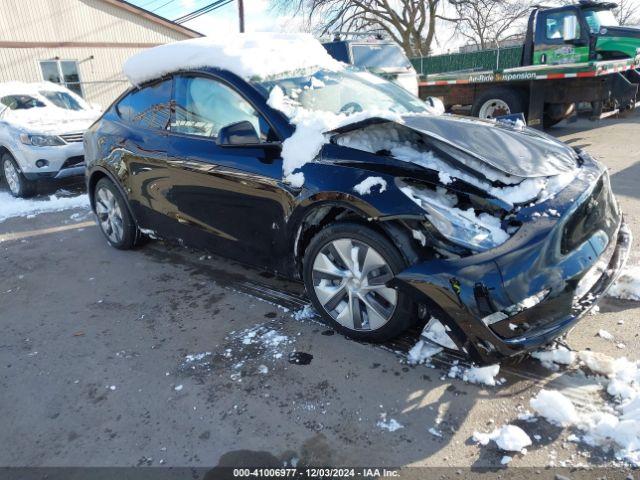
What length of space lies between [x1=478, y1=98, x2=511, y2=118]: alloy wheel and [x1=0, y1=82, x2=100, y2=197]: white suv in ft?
25.3

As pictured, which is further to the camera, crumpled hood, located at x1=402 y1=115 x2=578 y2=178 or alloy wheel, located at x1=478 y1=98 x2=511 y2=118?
alloy wheel, located at x1=478 y1=98 x2=511 y2=118

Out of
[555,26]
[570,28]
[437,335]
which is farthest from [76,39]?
[437,335]

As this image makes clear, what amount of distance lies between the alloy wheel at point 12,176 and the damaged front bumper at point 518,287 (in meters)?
7.61

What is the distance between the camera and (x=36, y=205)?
7371mm

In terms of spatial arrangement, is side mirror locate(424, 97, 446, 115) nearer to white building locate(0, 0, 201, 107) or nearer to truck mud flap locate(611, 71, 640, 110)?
truck mud flap locate(611, 71, 640, 110)

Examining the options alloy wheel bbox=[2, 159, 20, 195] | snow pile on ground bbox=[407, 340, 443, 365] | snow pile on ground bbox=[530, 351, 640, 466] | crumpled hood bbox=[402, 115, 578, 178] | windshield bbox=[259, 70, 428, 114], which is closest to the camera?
snow pile on ground bbox=[530, 351, 640, 466]

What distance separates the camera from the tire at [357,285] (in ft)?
9.04

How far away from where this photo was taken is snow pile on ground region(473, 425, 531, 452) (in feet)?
7.18

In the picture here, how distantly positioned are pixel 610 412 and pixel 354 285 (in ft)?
4.69

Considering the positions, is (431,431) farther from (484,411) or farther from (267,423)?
(267,423)

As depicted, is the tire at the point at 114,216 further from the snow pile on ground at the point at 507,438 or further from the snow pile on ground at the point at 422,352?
the snow pile on ground at the point at 507,438

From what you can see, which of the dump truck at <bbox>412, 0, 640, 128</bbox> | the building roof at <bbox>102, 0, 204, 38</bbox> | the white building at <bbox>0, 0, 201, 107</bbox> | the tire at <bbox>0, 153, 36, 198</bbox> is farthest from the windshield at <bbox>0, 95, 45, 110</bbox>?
the building roof at <bbox>102, 0, 204, 38</bbox>

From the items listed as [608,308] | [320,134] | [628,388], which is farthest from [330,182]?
[608,308]

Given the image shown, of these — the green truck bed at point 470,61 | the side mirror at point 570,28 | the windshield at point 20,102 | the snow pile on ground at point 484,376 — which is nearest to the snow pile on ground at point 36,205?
the windshield at point 20,102
